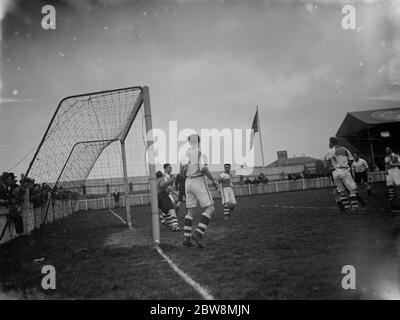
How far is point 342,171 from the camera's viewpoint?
891 centimetres

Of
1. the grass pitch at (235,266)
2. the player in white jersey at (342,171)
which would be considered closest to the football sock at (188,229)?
the grass pitch at (235,266)

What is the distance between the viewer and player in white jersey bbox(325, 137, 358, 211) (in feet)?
28.7

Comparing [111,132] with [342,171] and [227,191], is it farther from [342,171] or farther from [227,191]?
[342,171]

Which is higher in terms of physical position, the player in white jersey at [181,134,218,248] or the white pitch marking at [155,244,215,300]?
the player in white jersey at [181,134,218,248]

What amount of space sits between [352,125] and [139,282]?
38937mm

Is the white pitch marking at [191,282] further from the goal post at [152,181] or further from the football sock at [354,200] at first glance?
the football sock at [354,200]

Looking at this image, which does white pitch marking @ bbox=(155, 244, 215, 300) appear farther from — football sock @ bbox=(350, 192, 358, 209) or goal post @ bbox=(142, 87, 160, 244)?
football sock @ bbox=(350, 192, 358, 209)

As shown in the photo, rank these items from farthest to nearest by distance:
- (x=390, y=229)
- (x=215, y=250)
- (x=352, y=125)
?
(x=352, y=125) → (x=390, y=229) → (x=215, y=250)

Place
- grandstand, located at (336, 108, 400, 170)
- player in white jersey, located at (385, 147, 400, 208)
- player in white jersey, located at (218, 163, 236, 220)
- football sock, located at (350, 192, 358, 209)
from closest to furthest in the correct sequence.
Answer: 1. football sock, located at (350, 192, 358, 209)
2. player in white jersey, located at (385, 147, 400, 208)
3. player in white jersey, located at (218, 163, 236, 220)
4. grandstand, located at (336, 108, 400, 170)

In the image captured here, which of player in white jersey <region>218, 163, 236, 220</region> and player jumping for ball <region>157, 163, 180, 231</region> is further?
player in white jersey <region>218, 163, 236, 220</region>

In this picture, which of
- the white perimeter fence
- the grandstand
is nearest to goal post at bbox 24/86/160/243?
the white perimeter fence
